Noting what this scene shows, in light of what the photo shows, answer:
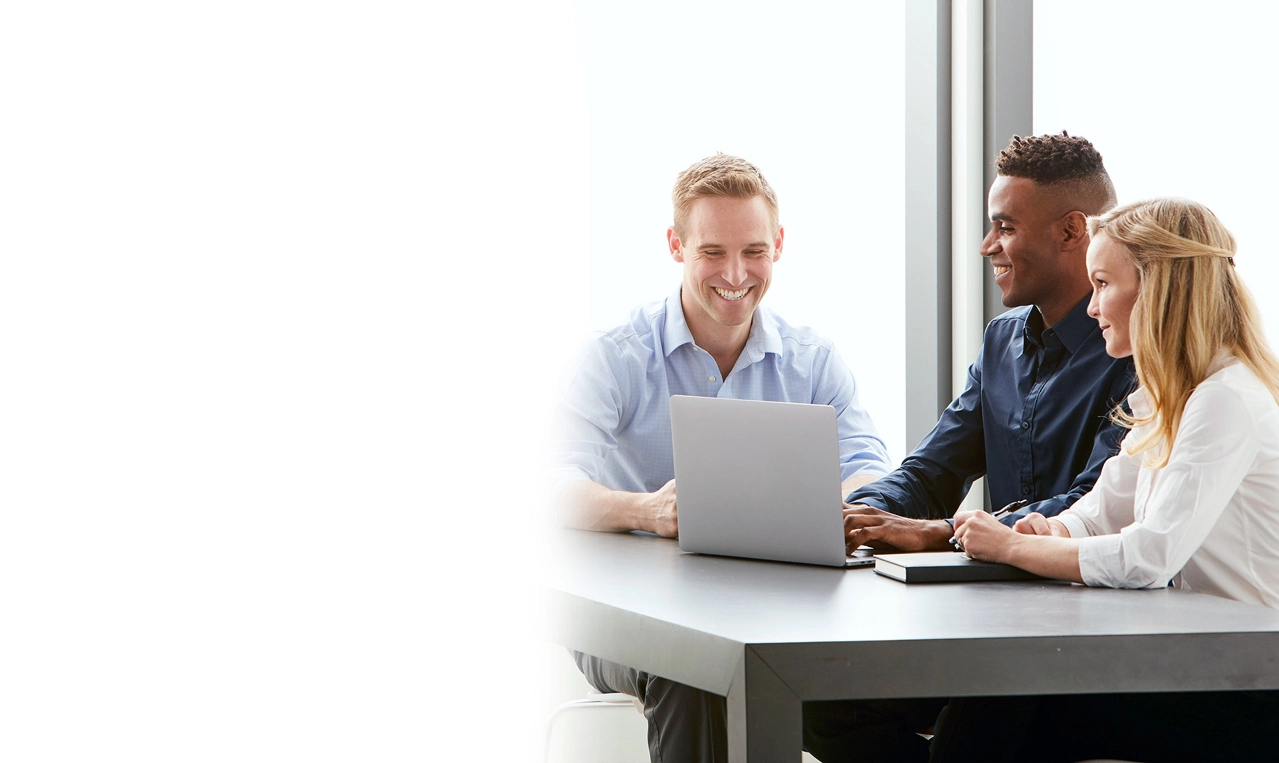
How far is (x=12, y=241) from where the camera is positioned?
2021mm

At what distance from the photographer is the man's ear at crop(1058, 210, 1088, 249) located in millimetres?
1939

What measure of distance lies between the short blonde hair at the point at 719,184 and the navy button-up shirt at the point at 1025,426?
511mm

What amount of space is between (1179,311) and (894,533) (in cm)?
44

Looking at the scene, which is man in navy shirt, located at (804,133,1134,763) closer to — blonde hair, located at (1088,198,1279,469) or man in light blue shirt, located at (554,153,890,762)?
man in light blue shirt, located at (554,153,890,762)

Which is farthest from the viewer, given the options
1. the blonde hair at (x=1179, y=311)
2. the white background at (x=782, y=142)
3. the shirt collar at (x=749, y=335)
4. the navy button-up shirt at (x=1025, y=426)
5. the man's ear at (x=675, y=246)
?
the white background at (x=782, y=142)

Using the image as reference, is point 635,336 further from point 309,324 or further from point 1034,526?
point 1034,526

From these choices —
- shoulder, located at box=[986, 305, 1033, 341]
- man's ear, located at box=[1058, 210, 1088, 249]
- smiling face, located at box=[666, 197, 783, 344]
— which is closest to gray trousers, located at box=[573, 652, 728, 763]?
smiling face, located at box=[666, 197, 783, 344]

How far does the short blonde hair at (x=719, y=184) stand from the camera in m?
2.19

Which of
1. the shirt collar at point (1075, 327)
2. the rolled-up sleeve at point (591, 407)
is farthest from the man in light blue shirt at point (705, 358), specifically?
the shirt collar at point (1075, 327)

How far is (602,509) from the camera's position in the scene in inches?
70.0

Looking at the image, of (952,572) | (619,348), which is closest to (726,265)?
(619,348)

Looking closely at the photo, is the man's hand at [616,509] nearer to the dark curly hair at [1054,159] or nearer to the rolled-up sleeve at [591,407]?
the rolled-up sleeve at [591,407]

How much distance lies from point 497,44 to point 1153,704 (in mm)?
1866

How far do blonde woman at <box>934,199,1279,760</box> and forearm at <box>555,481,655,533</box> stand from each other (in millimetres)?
528
